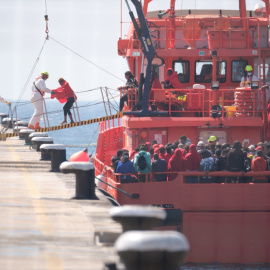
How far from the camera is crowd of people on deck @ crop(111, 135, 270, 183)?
66.0 ft

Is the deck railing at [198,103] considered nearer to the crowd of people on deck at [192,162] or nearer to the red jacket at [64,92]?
the red jacket at [64,92]

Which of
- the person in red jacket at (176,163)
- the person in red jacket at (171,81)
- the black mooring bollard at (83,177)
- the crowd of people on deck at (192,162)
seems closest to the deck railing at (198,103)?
the person in red jacket at (171,81)

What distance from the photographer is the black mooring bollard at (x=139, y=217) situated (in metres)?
8.28

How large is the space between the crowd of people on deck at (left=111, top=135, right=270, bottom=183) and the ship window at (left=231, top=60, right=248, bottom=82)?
7564 millimetres

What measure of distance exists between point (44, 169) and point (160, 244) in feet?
40.4

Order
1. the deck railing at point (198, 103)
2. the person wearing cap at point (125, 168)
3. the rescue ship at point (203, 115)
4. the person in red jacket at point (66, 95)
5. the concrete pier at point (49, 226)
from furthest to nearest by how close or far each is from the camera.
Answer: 1. the person in red jacket at point (66, 95)
2. the deck railing at point (198, 103)
3. the rescue ship at point (203, 115)
4. the person wearing cap at point (125, 168)
5. the concrete pier at point (49, 226)

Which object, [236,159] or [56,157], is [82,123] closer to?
[236,159]

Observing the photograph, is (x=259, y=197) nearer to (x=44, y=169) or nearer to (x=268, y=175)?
(x=268, y=175)

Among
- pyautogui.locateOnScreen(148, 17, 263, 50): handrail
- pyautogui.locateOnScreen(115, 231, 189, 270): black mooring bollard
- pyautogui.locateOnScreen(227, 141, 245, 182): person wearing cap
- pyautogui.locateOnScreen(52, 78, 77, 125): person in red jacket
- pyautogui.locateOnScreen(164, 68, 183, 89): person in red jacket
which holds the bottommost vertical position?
pyautogui.locateOnScreen(227, 141, 245, 182): person wearing cap

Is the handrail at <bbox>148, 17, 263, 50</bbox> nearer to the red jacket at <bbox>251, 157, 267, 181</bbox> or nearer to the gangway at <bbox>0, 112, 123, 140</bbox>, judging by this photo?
the gangway at <bbox>0, 112, 123, 140</bbox>

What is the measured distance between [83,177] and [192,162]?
6851 millimetres

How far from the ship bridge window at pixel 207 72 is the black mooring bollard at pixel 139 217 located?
20.5m

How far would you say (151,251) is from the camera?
7.08 meters

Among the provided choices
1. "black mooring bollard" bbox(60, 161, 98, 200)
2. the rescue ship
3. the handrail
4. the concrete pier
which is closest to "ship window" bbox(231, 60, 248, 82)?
the rescue ship
